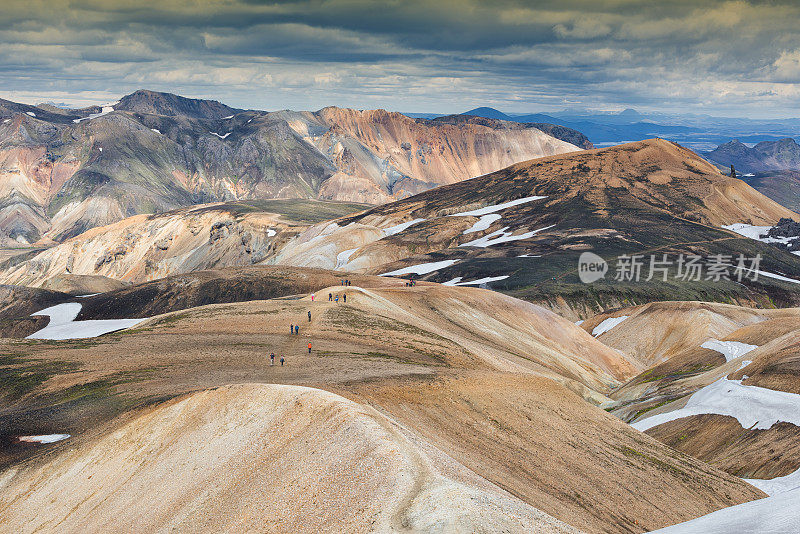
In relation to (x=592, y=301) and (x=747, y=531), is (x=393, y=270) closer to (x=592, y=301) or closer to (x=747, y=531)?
(x=592, y=301)

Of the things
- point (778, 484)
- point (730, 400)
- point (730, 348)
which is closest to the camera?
point (778, 484)

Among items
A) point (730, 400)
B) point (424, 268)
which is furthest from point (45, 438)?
point (424, 268)

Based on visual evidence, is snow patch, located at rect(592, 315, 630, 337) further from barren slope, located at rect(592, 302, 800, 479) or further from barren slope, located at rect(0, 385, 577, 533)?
barren slope, located at rect(0, 385, 577, 533)

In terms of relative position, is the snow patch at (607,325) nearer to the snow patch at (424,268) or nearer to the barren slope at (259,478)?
the snow patch at (424,268)

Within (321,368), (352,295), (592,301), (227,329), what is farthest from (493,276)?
(321,368)

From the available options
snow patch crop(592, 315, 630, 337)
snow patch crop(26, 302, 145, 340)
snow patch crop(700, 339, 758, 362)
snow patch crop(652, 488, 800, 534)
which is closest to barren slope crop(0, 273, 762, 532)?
snow patch crop(652, 488, 800, 534)

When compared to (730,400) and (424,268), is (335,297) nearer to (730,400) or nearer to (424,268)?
(730,400)

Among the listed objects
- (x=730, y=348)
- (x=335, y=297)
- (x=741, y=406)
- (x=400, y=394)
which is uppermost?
(x=400, y=394)

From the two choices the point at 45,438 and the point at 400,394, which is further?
the point at 400,394
